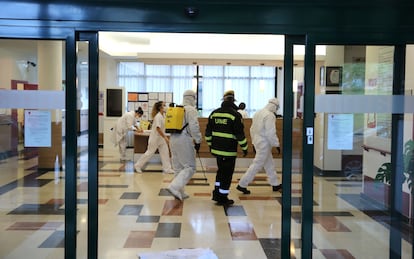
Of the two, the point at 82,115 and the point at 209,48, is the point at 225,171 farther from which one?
the point at 209,48

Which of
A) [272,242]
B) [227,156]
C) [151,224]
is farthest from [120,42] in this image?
[272,242]

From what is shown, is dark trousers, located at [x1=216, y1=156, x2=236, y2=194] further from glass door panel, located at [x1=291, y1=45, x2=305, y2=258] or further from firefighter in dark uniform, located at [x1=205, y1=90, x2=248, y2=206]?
glass door panel, located at [x1=291, y1=45, x2=305, y2=258]

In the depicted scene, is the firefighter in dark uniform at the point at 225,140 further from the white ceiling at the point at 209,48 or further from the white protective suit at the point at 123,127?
the white ceiling at the point at 209,48

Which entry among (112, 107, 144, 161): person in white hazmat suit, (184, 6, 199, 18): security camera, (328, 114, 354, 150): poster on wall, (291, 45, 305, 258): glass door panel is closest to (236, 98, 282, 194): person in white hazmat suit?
(291, 45, 305, 258): glass door panel

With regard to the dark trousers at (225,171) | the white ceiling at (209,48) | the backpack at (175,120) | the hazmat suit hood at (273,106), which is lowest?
the dark trousers at (225,171)

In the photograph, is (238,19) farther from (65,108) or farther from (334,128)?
(65,108)

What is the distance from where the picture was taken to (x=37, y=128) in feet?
10.9

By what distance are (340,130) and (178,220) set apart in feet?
8.01

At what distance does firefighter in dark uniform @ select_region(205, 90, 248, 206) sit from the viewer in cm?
582

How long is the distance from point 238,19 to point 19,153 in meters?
2.38

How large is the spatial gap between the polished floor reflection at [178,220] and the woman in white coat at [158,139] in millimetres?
1163

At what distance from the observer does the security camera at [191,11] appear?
10.4 ft

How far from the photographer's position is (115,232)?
15.0ft

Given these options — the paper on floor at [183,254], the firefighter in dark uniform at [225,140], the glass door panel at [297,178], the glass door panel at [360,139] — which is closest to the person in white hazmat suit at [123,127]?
the firefighter in dark uniform at [225,140]
